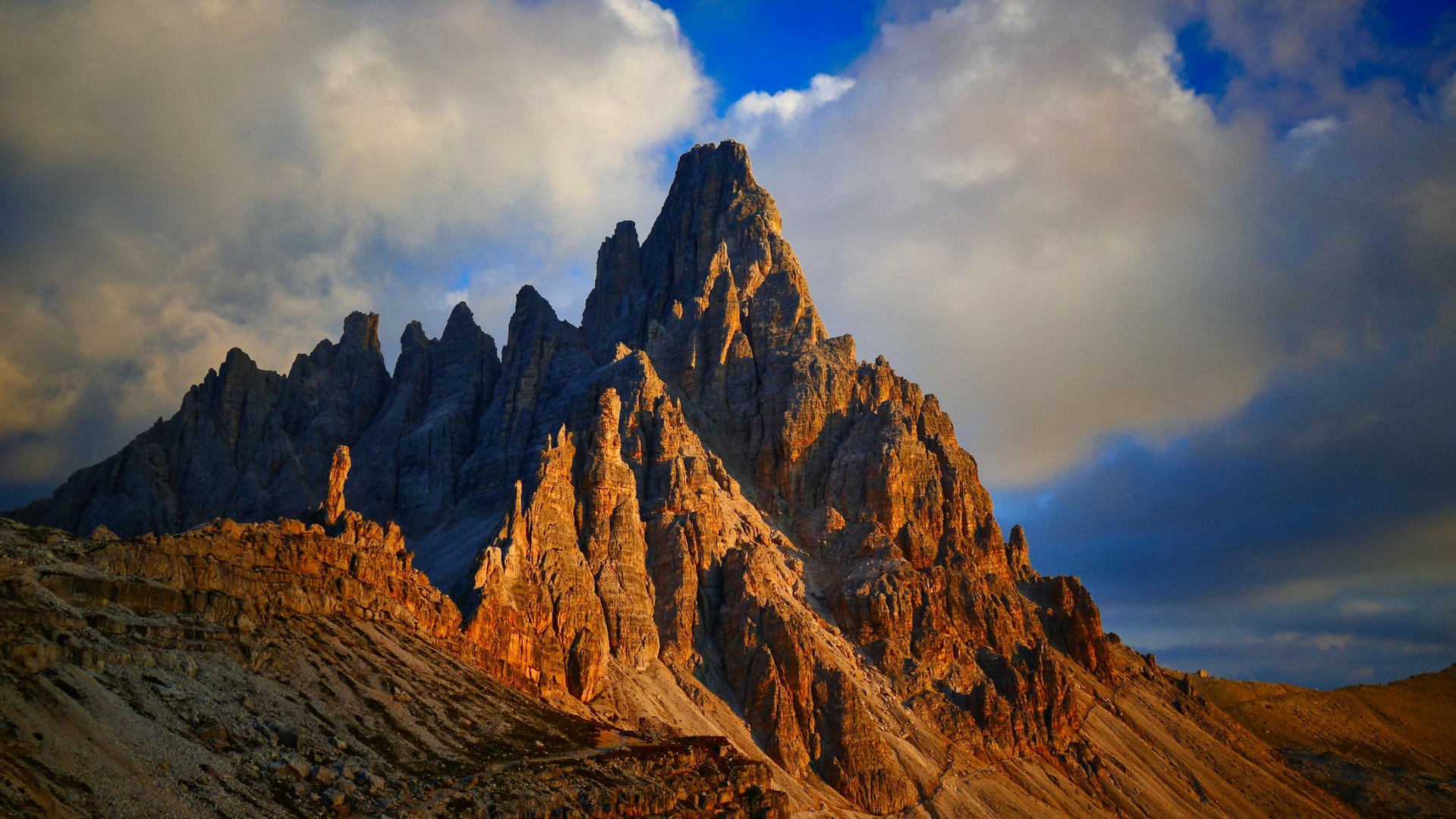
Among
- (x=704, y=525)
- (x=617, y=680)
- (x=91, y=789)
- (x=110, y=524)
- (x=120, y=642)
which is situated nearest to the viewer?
(x=91, y=789)

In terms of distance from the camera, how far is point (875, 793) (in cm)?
16000

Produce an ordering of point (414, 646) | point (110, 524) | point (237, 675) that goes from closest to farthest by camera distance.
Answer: point (237, 675) → point (414, 646) → point (110, 524)

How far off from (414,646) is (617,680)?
38603 millimetres

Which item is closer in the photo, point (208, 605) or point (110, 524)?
point (208, 605)

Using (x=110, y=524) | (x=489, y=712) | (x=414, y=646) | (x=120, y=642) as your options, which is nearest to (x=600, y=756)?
(x=489, y=712)

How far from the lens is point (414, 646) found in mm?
121000

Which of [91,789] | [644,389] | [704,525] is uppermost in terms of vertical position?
[644,389]

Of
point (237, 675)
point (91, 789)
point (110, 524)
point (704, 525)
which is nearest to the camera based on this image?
point (91, 789)

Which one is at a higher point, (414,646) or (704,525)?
(704,525)

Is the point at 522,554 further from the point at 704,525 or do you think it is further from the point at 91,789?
the point at 91,789

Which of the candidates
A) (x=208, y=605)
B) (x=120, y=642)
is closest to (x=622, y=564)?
(x=208, y=605)

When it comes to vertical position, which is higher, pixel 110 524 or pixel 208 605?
pixel 110 524

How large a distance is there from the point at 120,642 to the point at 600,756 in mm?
42509

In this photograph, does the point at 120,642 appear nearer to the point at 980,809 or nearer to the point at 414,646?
the point at 414,646
